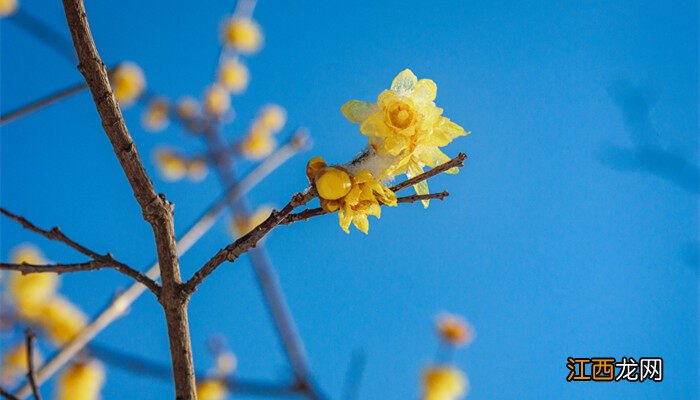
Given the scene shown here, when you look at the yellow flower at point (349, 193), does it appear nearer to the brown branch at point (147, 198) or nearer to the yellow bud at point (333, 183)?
the yellow bud at point (333, 183)

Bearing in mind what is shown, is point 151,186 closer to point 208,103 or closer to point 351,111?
point 351,111

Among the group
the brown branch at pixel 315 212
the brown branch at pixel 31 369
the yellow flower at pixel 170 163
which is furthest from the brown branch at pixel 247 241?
the yellow flower at pixel 170 163

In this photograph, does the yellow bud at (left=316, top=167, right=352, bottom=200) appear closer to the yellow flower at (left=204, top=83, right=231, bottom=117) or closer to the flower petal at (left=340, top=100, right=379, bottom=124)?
the flower petal at (left=340, top=100, right=379, bottom=124)

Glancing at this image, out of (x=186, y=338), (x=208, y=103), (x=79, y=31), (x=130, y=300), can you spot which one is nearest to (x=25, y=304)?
(x=130, y=300)

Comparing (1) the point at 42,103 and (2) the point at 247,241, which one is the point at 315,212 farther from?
(1) the point at 42,103

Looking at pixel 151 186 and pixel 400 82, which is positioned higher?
pixel 400 82

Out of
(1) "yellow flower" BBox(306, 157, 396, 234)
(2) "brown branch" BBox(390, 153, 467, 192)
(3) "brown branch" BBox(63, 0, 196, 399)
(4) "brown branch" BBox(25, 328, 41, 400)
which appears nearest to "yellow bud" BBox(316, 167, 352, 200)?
(1) "yellow flower" BBox(306, 157, 396, 234)
